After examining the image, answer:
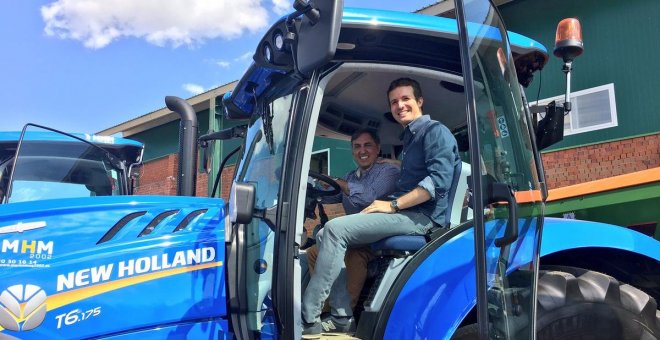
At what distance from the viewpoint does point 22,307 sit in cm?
196

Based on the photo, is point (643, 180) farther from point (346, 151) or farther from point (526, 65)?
point (346, 151)

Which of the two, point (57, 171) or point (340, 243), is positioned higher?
point (57, 171)

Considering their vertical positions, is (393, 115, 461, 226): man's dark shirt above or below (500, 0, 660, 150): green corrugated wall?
below

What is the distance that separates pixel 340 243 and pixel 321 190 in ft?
2.35

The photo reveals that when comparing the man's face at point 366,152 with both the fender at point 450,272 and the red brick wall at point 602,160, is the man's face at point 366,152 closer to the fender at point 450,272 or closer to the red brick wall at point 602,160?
the fender at point 450,272

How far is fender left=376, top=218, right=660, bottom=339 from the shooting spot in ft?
6.95

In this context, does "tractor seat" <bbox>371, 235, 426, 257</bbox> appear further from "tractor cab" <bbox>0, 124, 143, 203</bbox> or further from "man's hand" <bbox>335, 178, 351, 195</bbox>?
"tractor cab" <bbox>0, 124, 143, 203</bbox>

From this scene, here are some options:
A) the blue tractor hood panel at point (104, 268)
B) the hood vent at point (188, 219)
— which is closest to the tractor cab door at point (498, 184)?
the blue tractor hood panel at point (104, 268)

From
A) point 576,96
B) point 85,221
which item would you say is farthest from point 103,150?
point 576,96

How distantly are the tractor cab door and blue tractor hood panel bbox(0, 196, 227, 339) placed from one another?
3.63ft

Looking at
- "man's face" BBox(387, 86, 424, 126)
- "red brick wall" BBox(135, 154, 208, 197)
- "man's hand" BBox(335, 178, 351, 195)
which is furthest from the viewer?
"red brick wall" BBox(135, 154, 208, 197)

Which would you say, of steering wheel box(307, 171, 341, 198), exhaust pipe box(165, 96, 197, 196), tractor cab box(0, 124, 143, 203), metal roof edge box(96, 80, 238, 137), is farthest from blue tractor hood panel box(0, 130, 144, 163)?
metal roof edge box(96, 80, 238, 137)

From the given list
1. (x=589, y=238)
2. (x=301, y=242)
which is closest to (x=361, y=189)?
(x=301, y=242)

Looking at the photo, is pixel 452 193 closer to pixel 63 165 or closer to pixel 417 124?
pixel 417 124
